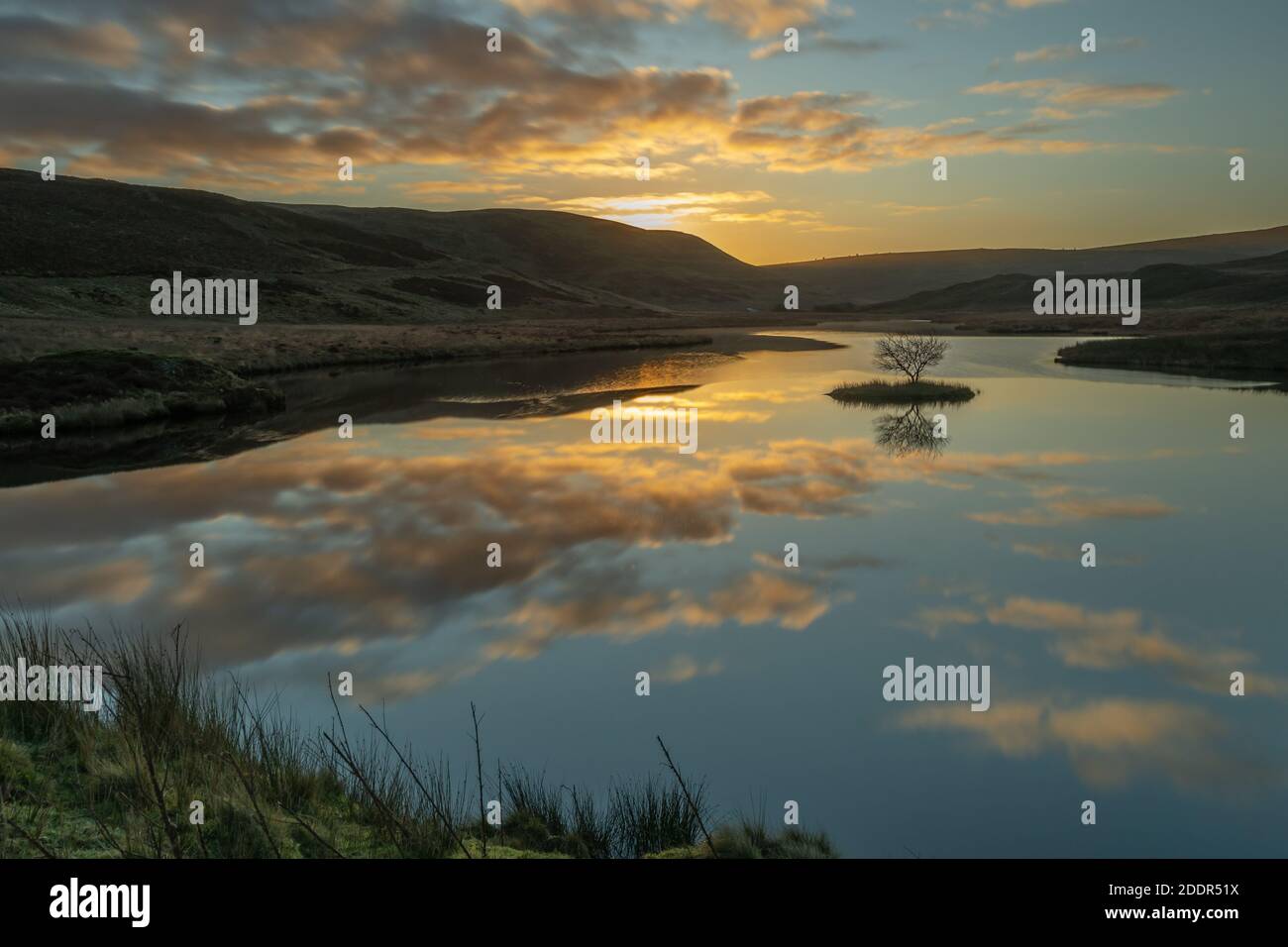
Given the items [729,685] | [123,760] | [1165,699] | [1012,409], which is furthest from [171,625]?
[1012,409]

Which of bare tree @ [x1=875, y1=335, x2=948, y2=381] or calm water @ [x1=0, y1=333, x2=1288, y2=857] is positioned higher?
bare tree @ [x1=875, y1=335, x2=948, y2=381]

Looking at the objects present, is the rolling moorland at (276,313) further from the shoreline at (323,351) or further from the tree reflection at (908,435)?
the tree reflection at (908,435)

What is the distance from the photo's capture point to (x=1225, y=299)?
146m

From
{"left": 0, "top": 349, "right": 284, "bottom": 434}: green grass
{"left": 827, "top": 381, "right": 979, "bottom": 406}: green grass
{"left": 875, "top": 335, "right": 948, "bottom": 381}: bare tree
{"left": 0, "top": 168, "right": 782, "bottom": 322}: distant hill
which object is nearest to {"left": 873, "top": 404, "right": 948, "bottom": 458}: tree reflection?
{"left": 827, "top": 381, "right": 979, "bottom": 406}: green grass

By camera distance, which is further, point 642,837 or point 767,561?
point 767,561

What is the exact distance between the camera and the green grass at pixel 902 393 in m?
41.6

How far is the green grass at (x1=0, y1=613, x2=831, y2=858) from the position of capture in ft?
20.7

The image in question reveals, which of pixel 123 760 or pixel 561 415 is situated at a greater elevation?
pixel 561 415

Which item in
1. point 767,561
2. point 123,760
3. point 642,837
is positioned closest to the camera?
point 123,760

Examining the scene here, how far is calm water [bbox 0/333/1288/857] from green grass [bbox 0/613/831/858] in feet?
4.13

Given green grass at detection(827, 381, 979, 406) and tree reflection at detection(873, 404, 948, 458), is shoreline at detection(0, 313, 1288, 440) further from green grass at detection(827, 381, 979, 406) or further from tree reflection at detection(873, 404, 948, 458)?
tree reflection at detection(873, 404, 948, 458)
